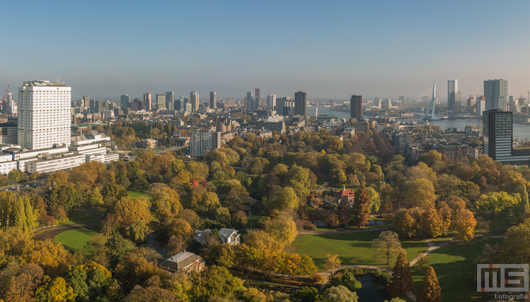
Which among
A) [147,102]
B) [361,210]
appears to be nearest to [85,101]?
[147,102]

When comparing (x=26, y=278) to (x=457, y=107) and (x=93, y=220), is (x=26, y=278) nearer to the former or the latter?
(x=93, y=220)

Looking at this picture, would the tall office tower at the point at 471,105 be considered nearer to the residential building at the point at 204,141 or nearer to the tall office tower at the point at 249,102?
the tall office tower at the point at 249,102

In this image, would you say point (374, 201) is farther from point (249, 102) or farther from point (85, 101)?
point (249, 102)

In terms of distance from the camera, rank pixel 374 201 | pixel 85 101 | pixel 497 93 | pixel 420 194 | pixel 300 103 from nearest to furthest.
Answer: pixel 420 194 → pixel 374 201 → pixel 497 93 → pixel 300 103 → pixel 85 101

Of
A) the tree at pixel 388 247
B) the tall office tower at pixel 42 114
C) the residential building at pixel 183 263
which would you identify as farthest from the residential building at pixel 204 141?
the tree at pixel 388 247

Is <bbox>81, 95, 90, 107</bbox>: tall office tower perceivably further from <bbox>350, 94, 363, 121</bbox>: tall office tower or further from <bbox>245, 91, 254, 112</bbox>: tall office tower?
<bbox>350, 94, 363, 121</bbox>: tall office tower

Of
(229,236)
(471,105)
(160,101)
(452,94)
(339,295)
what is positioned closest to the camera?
(339,295)

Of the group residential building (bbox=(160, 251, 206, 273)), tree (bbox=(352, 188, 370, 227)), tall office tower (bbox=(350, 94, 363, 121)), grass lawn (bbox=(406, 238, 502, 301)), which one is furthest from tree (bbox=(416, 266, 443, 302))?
tall office tower (bbox=(350, 94, 363, 121))
